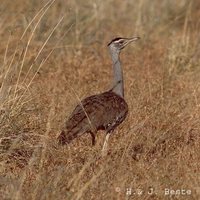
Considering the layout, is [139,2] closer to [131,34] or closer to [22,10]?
[131,34]

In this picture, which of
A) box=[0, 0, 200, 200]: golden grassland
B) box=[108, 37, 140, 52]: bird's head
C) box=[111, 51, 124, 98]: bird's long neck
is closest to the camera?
box=[0, 0, 200, 200]: golden grassland

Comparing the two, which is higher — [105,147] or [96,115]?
[96,115]

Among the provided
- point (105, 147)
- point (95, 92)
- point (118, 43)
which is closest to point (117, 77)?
point (118, 43)

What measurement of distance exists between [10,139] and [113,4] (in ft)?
21.7

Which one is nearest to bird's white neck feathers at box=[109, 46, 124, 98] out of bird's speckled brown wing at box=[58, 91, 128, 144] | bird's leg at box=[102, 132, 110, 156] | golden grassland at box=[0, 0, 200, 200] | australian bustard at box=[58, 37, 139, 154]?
australian bustard at box=[58, 37, 139, 154]

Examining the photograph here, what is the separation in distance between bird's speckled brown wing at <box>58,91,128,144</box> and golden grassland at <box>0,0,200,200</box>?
0.47 ft

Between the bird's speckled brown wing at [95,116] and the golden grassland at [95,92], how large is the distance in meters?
0.14

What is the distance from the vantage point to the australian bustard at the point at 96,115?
558cm

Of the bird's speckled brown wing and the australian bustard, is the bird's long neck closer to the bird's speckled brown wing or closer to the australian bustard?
the australian bustard

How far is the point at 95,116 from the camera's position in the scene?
5809 mm

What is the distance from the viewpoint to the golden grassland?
5000mm

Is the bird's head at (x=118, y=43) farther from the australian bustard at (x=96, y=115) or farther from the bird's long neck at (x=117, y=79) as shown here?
the australian bustard at (x=96, y=115)

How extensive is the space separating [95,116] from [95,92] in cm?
228

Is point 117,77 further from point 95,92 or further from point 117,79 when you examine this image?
point 95,92
